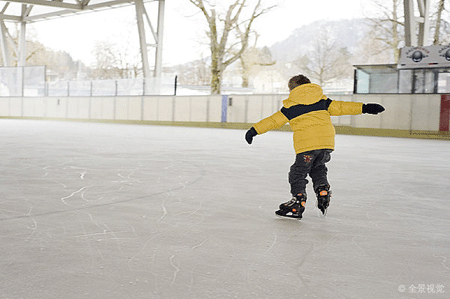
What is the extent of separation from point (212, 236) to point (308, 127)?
4.21ft

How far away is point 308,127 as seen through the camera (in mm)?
4105

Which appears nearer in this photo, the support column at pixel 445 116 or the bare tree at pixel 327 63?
the support column at pixel 445 116

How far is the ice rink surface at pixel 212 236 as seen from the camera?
2.37m

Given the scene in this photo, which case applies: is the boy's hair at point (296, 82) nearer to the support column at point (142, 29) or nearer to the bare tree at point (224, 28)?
the support column at point (142, 29)

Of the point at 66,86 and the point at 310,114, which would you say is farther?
the point at 66,86

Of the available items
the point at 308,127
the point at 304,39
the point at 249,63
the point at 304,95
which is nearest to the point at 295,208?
the point at 308,127

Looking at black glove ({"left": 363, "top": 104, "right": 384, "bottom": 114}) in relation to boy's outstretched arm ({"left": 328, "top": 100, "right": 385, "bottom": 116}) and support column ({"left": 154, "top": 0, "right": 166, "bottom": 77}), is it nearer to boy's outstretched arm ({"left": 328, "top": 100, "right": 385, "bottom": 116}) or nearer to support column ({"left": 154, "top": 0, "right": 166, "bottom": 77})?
boy's outstretched arm ({"left": 328, "top": 100, "right": 385, "bottom": 116})

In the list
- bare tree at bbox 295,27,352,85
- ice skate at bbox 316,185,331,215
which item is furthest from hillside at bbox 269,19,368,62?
ice skate at bbox 316,185,331,215

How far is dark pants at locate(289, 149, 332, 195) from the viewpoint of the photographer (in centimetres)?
404

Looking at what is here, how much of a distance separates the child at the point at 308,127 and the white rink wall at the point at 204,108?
1481 centimetres

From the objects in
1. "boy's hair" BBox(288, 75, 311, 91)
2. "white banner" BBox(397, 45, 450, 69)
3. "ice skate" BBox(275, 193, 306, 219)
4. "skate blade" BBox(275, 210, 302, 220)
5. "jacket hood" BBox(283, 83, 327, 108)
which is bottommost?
"skate blade" BBox(275, 210, 302, 220)

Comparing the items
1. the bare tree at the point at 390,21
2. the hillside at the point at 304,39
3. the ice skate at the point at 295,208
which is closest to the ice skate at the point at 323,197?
the ice skate at the point at 295,208

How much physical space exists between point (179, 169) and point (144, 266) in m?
4.31

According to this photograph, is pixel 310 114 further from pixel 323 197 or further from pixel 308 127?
pixel 323 197
